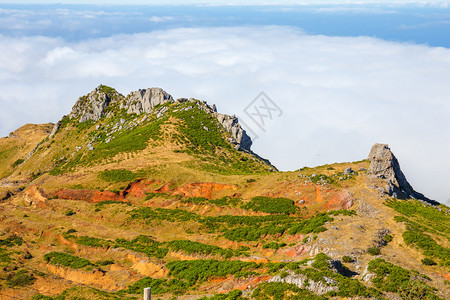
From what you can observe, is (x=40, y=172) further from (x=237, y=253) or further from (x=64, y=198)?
(x=237, y=253)

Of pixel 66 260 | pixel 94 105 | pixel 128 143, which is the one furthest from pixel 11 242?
pixel 94 105

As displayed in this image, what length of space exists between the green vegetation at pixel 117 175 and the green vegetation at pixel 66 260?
26491 millimetres

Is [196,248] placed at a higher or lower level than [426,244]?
lower

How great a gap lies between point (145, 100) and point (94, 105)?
21.2 metres

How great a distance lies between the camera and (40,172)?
104188 millimetres

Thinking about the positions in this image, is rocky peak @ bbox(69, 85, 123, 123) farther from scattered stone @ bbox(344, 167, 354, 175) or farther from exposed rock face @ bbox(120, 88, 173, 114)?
scattered stone @ bbox(344, 167, 354, 175)

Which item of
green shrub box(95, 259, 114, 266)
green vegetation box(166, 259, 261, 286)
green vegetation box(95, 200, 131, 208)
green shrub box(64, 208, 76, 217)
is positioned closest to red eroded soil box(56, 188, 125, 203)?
green vegetation box(95, 200, 131, 208)

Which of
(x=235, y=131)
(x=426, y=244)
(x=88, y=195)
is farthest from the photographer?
(x=235, y=131)

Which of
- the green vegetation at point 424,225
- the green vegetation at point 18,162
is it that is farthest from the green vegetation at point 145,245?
the green vegetation at point 18,162

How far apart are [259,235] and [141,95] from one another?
284 feet

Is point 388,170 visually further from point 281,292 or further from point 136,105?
point 136,105

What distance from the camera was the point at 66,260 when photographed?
49188 mm

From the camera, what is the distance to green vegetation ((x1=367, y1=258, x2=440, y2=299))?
29981 mm

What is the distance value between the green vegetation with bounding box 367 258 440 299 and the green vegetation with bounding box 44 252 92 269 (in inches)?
1443
